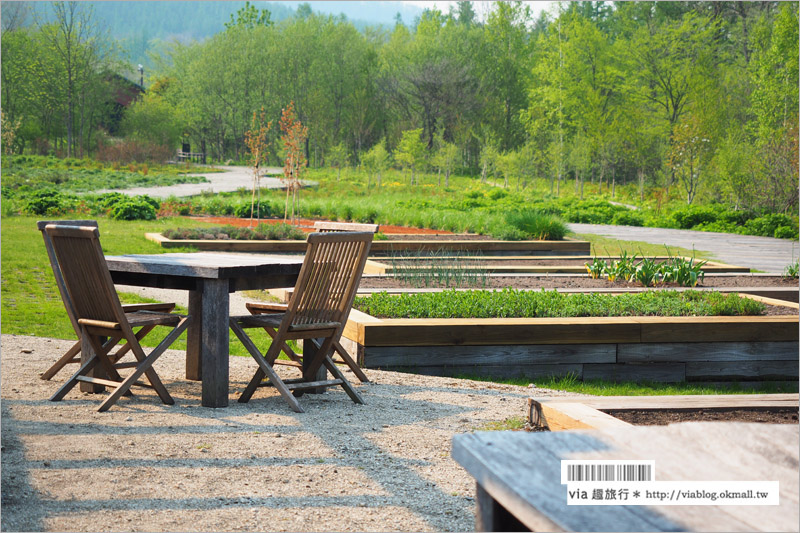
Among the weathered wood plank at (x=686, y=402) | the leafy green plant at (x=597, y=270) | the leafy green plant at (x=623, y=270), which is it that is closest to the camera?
the weathered wood plank at (x=686, y=402)

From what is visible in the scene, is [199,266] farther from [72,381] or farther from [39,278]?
[39,278]

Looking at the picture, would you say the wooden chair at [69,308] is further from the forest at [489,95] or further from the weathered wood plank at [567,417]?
the forest at [489,95]

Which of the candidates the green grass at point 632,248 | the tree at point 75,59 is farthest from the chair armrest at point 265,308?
the tree at point 75,59

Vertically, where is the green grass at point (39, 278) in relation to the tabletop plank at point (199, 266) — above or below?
below

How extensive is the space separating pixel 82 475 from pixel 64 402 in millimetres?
1568

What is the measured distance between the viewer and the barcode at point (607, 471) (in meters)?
1.30

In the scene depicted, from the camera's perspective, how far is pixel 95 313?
4.84 metres

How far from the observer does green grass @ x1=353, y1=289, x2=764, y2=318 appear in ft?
21.4

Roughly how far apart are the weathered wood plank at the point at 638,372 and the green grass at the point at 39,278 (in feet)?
9.65

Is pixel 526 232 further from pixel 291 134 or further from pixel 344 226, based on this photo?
pixel 344 226

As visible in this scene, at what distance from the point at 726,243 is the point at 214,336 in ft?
51.9

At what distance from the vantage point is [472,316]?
6.47 meters

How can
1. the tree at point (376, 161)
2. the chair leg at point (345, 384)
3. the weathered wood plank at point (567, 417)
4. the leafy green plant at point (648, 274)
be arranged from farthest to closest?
the tree at point (376, 161) < the leafy green plant at point (648, 274) < the chair leg at point (345, 384) < the weathered wood plank at point (567, 417)

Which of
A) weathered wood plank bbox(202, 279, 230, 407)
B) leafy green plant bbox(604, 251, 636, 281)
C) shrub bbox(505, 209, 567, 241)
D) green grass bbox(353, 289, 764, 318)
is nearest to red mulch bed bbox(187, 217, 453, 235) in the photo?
shrub bbox(505, 209, 567, 241)
